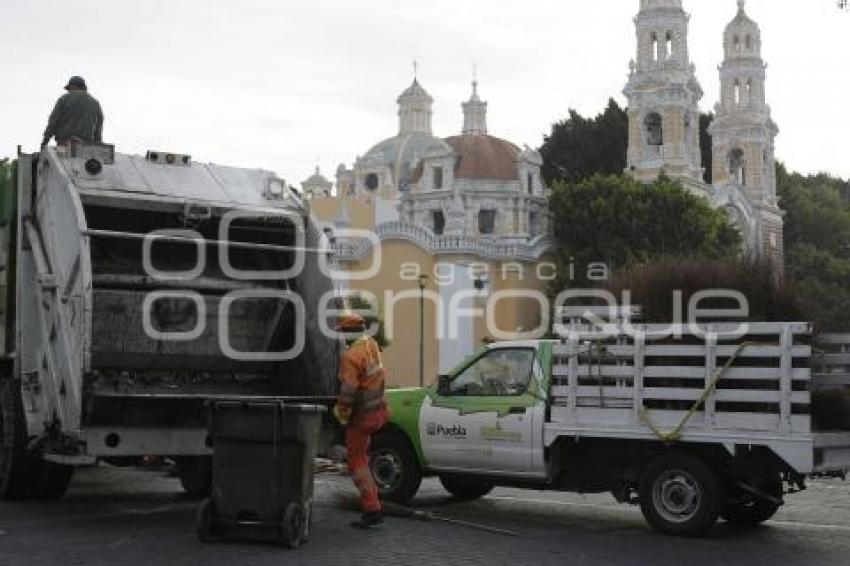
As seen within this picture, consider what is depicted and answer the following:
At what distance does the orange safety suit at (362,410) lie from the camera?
9.25 meters

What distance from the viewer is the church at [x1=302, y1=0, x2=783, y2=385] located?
5091 cm

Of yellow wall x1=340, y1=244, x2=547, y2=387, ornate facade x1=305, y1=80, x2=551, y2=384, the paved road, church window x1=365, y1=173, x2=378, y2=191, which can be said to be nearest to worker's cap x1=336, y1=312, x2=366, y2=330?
the paved road

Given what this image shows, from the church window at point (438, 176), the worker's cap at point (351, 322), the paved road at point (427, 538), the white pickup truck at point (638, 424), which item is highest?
the church window at point (438, 176)

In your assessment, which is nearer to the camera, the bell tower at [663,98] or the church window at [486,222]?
the bell tower at [663,98]

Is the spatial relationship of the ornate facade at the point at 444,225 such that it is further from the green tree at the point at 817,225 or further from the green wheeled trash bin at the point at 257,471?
the green wheeled trash bin at the point at 257,471

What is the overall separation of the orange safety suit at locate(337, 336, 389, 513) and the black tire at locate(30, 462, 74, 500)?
10.4 feet

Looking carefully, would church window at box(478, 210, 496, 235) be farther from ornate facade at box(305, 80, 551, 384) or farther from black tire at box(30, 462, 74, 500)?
black tire at box(30, 462, 74, 500)

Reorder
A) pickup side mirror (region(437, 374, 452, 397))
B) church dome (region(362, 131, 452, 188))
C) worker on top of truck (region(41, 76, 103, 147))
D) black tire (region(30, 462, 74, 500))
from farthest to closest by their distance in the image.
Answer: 1. church dome (region(362, 131, 452, 188))
2. worker on top of truck (region(41, 76, 103, 147))
3. pickup side mirror (region(437, 374, 452, 397))
4. black tire (region(30, 462, 74, 500))

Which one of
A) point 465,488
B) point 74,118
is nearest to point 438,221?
point 465,488

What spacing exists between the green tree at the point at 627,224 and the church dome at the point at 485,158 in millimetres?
14691

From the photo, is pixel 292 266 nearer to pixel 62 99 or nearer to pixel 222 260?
pixel 222 260

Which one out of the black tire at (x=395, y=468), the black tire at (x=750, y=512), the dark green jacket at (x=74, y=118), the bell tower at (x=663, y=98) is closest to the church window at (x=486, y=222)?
the bell tower at (x=663, y=98)

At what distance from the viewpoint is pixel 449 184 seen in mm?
69188

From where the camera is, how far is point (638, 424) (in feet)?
31.6
